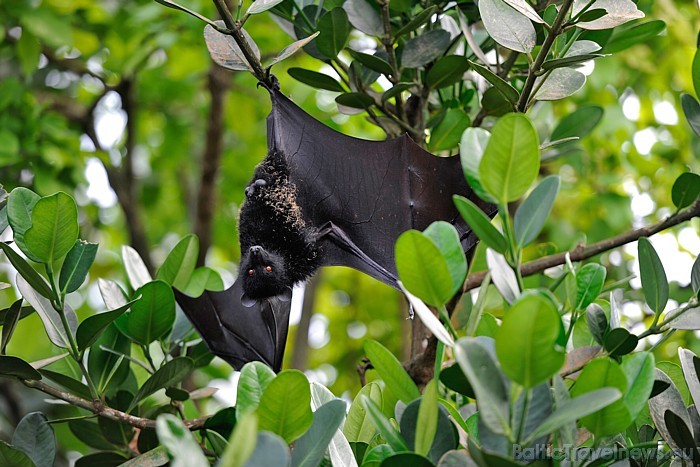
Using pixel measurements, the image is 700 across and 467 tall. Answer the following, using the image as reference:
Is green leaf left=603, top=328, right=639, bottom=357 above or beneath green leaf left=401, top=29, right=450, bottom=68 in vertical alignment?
beneath

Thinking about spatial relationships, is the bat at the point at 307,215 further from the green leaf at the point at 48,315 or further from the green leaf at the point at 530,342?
the green leaf at the point at 530,342

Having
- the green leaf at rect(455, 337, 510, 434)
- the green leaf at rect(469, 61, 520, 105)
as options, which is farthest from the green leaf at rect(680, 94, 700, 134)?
the green leaf at rect(455, 337, 510, 434)

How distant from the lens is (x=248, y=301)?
1651 mm

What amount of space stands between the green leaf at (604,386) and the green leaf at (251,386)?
1.09 feet

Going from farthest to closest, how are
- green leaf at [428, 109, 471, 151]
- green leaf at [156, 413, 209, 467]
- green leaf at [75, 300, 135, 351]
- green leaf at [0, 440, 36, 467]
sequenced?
green leaf at [428, 109, 471, 151] < green leaf at [75, 300, 135, 351] < green leaf at [0, 440, 36, 467] < green leaf at [156, 413, 209, 467]

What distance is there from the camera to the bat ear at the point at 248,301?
64.9 inches

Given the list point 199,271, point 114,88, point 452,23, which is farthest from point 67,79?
point 452,23

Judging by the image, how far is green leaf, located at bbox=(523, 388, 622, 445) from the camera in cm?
68

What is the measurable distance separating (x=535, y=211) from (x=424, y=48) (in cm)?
66

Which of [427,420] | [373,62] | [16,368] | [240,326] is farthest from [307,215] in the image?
[427,420]

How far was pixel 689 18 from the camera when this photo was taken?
10.8ft

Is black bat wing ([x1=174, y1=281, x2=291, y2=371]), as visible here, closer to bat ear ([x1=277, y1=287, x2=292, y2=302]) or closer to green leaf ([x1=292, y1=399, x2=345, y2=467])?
bat ear ([x1=277, y1=287, x2=292, y2=302])

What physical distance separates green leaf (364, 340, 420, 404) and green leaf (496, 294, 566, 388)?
0.91ft

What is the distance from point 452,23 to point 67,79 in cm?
276
